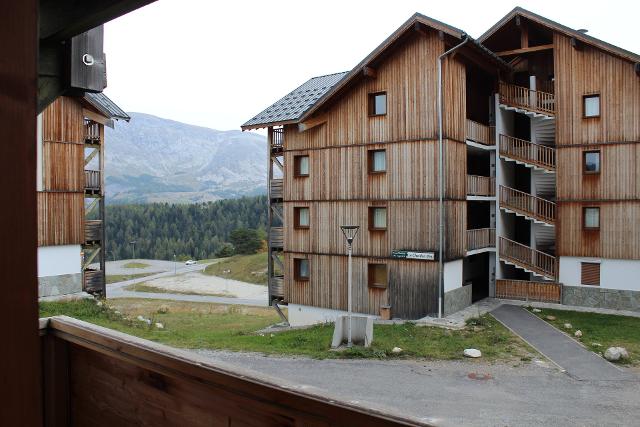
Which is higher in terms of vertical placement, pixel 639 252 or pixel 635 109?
pixel 635 109

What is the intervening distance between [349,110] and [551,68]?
9660mm

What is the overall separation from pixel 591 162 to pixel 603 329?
7.47 metres

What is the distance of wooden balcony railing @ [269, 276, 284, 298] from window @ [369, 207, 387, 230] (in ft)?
18.4

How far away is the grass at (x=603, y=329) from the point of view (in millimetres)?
16375

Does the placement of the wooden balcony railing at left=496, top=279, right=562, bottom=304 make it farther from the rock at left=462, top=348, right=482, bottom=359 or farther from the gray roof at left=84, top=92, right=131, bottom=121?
the gray roof at left=84, top=92, right=131, bottom=121

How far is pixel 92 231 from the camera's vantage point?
26297 millimetres

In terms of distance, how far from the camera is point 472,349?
15.9 m

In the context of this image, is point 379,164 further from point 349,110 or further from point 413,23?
point 413,23

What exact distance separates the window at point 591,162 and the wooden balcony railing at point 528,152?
1191 millimetres

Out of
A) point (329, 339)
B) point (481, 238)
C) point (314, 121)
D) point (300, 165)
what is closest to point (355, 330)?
point (329, 339)

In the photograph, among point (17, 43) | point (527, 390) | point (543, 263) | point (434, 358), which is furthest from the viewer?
point (543, 263)

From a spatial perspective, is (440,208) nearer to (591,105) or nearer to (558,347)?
(558,347)

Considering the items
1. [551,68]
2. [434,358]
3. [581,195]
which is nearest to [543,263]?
[581,195]

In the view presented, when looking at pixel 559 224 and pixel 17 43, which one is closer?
pixel 17 43
